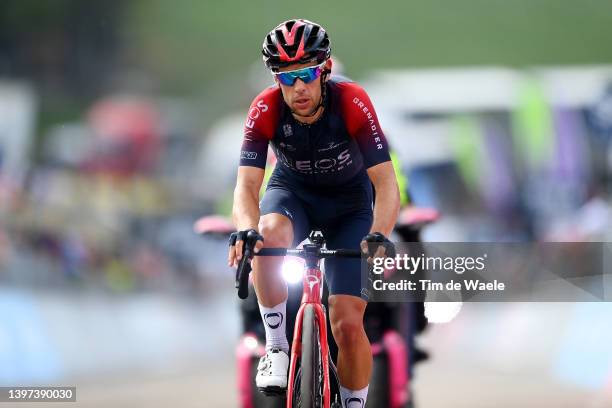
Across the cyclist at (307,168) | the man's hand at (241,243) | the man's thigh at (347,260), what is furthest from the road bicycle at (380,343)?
the man's hand at (241,243)

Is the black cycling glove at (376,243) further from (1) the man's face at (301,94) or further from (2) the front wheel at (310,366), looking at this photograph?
(1) the man's face at (301,94)

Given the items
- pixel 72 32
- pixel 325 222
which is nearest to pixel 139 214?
pixel 72 32

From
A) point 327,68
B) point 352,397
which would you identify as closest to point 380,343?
point 352,397

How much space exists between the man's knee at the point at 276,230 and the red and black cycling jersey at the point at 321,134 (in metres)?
0.22

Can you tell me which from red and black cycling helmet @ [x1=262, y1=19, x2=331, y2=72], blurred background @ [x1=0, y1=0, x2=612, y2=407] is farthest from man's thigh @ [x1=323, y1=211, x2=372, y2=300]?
blurred background @ [x1=0, y1=0, x2=612, y2=407]

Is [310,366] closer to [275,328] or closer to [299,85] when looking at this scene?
[275,328]

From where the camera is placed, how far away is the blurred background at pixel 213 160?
9469 mm

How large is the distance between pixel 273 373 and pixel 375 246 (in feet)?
2.27

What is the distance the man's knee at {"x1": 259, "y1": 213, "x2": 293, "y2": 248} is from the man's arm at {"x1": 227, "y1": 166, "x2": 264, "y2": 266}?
0.10 m

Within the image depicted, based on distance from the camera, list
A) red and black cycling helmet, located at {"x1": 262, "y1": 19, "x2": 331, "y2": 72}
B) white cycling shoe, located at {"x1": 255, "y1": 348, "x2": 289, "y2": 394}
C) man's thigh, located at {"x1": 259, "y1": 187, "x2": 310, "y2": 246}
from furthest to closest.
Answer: man's thigh, located at {"x1": 259, "y1": 187, "x2": 310, "y2": 246}
red and black cycling helmet, located at {"x1": 262, "y1": 19, "x2": 331, "y2": 72}
white cycling shoe, located at {"x1": 255, "y1": 348, "x2": 289, "y2": 394}

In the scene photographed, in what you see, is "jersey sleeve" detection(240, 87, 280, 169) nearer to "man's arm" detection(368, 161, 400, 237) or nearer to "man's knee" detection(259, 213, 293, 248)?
"man's knee" detection(259, 213, 293, 248)

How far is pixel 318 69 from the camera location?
4301mm

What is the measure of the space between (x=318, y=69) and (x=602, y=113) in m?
13.4

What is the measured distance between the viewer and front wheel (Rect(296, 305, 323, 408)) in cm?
393
